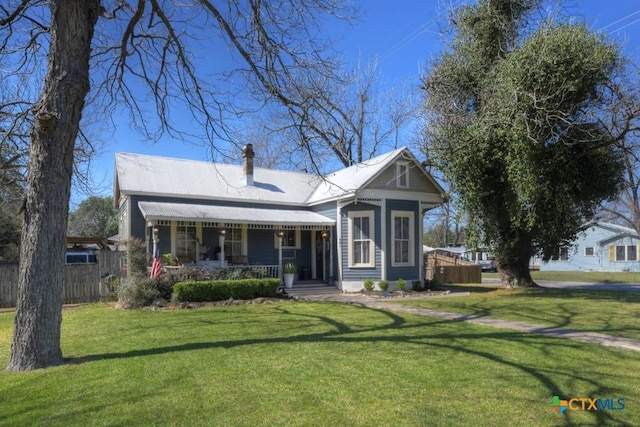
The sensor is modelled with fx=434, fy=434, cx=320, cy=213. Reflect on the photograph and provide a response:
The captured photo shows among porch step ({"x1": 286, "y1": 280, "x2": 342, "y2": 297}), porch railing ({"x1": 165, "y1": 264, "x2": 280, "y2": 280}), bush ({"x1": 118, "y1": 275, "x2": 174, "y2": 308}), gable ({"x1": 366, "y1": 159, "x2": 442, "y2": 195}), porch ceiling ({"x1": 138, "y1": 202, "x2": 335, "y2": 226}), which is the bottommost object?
porch step ({"x1": 286, "y1": 280, "x2": 342, "y2": 297})

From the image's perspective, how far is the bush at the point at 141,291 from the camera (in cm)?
1163

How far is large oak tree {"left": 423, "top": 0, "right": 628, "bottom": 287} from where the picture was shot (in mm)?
13086

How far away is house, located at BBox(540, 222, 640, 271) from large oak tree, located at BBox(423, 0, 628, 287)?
2135 cm

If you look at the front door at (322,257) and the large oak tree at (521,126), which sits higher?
the large oak tree at (521,126)

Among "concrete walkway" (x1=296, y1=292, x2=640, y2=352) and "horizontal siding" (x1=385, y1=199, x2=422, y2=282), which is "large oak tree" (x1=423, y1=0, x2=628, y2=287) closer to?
"horizontal siding" (x1=385, y1=199, x2=422, y2=282)

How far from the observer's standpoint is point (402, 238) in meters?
16.5

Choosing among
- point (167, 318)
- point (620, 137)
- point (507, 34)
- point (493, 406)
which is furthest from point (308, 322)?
point (507, 34)

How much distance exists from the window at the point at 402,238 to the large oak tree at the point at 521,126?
2232 mm

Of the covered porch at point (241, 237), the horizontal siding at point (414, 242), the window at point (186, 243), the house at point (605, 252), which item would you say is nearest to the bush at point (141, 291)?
the covered porch at point (241, 237)

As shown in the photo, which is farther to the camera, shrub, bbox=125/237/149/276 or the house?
the house

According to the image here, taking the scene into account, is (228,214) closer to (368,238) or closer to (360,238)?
(360,238)

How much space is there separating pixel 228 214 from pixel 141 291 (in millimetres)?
4855

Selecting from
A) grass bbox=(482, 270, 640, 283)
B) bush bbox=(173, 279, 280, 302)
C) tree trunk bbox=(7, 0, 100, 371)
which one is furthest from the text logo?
grass bbox=(482, 270, 640, 283)

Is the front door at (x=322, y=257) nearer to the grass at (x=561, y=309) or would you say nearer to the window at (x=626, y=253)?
the grass at (x=561, y=309)
